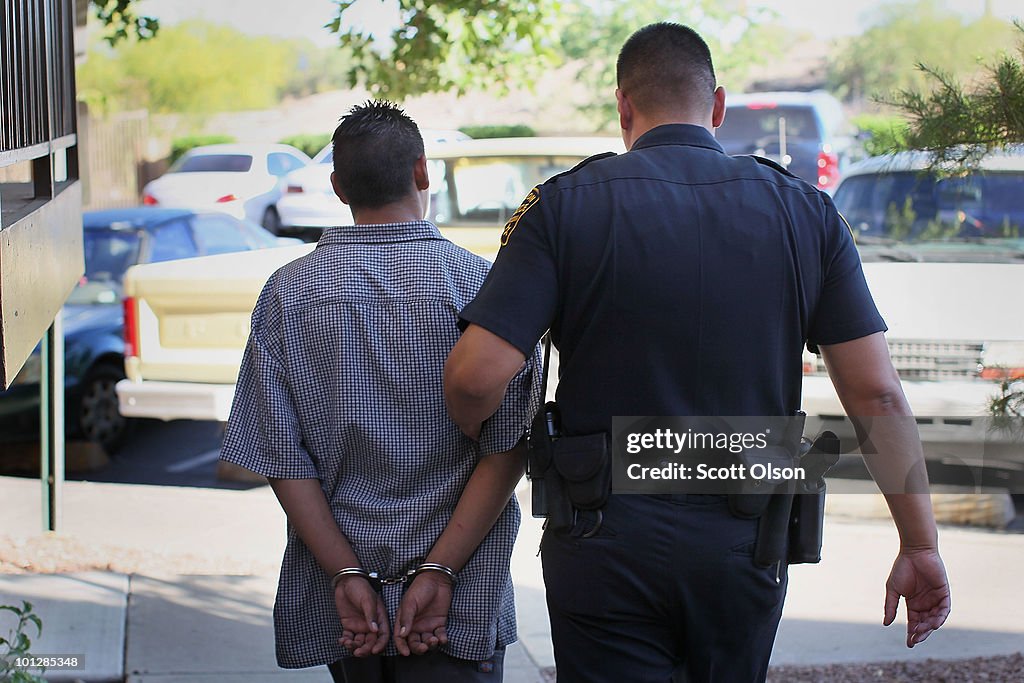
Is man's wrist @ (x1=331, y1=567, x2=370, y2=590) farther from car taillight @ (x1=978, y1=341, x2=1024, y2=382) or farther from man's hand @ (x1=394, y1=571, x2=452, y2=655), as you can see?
car taillight @ (x1=978, y1=341, x2=1024, y2=382)

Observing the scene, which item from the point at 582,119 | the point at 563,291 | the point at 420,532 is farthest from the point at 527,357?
the point at 582,119

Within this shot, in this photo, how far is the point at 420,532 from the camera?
7.64ft

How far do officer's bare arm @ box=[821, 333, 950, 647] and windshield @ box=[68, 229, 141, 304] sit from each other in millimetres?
6682

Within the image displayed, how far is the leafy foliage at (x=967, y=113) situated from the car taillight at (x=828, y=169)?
579 cm

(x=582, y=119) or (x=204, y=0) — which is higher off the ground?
(x=204, y=0)

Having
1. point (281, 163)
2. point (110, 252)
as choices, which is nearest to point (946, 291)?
point (281, 163)

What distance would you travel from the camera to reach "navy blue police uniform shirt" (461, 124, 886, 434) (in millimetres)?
2094

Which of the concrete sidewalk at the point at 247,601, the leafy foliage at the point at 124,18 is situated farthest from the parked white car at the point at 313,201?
the leafy foliage at the point at 124,18

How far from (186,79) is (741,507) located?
12529 millimetres

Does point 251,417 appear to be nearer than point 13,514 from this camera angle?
Yes

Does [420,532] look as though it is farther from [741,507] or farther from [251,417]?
[741,507]

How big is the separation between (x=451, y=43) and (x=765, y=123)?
657 cm

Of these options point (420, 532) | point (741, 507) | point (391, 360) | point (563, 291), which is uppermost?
point (563, 291)

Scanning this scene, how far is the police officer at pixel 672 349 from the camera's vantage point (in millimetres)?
2098
